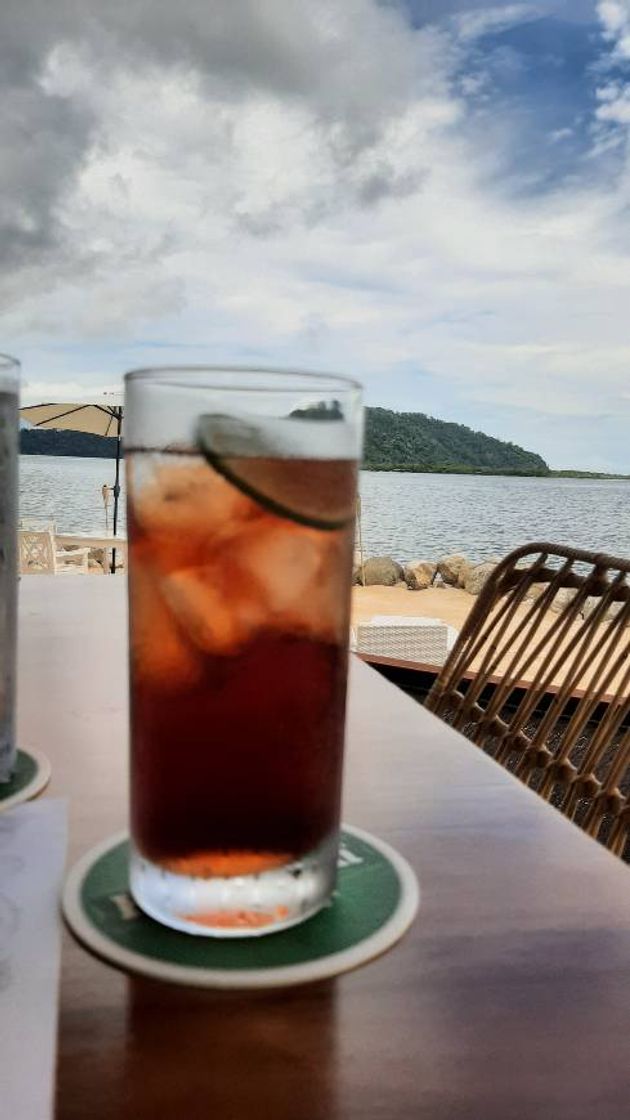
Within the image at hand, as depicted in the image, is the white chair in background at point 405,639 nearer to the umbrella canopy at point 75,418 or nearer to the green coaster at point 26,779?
the green coaster at point 26,779

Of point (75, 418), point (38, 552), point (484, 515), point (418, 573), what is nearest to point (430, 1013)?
point (38, 552)

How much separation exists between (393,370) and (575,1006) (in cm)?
5085

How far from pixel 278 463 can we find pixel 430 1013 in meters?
0.23

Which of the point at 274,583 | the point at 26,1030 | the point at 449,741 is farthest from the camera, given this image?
the point at 449,741

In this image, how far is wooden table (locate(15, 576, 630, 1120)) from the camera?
0.29m

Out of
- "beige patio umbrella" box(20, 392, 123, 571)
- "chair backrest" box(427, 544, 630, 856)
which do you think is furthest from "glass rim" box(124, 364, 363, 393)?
"beige patio umbrella" box(20, 392, 123, 571)

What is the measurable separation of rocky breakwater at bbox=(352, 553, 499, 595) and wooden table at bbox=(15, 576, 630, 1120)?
39.9 ft

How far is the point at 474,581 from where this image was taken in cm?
1244

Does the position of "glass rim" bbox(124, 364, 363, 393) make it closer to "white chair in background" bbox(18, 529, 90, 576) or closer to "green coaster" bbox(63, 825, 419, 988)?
"green coaster" bbox(63, 825, 419, 988)

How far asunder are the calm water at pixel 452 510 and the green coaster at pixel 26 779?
33.1ft

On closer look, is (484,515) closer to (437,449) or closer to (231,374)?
(437,449)

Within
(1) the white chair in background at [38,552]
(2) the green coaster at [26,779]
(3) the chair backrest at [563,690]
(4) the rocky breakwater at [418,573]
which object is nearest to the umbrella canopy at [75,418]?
(1) the white chair in background at [38,552]

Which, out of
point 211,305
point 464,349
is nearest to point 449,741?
point 211,305

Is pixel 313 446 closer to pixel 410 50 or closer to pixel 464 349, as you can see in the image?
pixel 410 50
